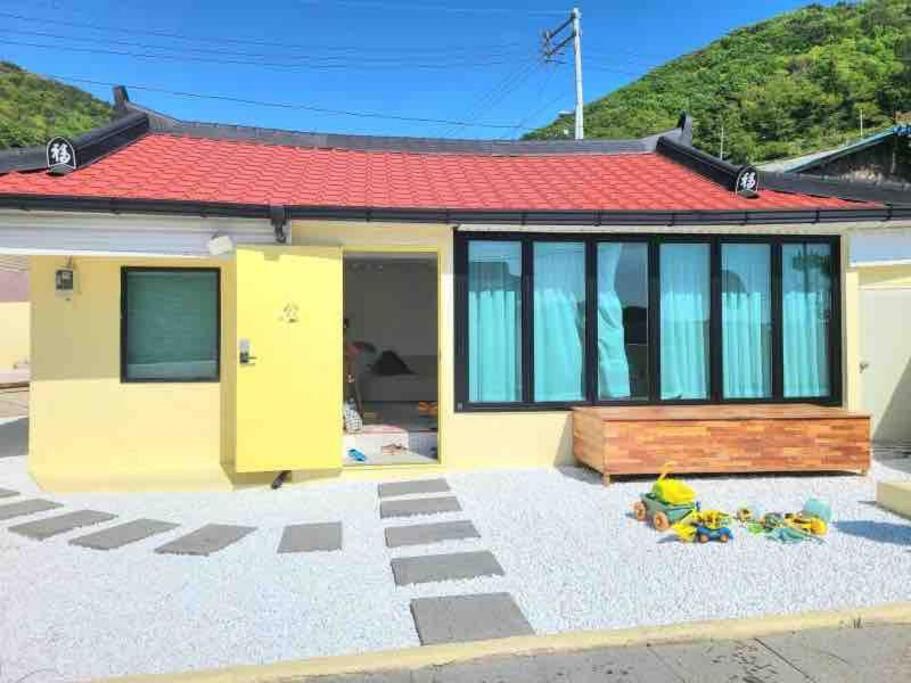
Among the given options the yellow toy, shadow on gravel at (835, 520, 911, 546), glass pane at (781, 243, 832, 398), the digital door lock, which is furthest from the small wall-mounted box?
glass pane at (781, 243, 832, 398)

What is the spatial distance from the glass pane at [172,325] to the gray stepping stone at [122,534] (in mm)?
1967

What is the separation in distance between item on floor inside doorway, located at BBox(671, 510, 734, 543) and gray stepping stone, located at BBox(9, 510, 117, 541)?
475 centimetres

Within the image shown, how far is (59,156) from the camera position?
6984mm

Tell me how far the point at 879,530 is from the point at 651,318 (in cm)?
310

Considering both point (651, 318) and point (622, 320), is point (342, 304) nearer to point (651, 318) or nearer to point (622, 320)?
point (622, 320)

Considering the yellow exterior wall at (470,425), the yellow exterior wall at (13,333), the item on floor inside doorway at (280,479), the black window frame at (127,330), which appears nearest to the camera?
the item on floor inside doorway at (280,479)

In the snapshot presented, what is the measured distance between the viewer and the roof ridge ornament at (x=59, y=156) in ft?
22.7

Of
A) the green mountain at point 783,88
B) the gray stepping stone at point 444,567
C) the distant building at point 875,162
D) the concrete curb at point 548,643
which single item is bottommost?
the concrete curb at point 548,643

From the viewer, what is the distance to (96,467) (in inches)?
277

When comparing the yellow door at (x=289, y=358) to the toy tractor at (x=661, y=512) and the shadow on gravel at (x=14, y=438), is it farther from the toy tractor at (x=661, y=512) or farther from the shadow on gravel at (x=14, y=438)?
the shadow on gravel at (x=14, y=438)

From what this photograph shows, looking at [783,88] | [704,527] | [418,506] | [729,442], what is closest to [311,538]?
[418,506]

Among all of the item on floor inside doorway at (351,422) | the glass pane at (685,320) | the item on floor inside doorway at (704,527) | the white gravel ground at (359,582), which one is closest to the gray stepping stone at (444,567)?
the white gravel ground at (359,582)

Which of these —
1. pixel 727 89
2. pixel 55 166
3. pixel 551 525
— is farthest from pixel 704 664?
pixel 727 89

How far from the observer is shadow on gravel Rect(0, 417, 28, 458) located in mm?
8648
